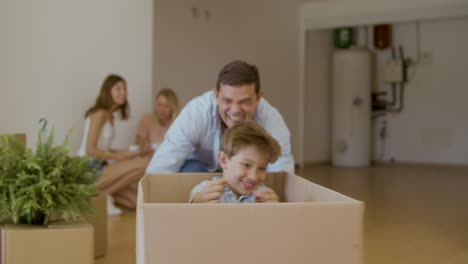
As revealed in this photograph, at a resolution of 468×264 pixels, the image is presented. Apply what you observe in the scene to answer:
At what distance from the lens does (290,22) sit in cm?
762

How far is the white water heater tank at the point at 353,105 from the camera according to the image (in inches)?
330

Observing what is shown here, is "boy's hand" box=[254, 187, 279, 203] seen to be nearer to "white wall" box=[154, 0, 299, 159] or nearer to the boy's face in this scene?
the boy's face

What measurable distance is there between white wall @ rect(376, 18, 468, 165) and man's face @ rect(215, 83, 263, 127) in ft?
23.4

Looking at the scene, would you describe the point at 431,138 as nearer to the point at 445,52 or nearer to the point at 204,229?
the point at 445,52

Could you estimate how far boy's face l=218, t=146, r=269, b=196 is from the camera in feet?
5.42

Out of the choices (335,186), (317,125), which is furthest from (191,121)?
(317,125)

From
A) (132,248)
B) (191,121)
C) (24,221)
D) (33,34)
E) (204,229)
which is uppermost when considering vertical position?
(33,34)

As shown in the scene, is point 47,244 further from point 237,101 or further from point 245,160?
point 237,101

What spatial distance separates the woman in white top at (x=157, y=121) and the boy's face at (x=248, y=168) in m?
2.83

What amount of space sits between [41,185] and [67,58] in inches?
93.2

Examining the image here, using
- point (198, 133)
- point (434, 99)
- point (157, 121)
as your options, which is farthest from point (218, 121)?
point (434, 99)

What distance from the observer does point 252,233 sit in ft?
3.19

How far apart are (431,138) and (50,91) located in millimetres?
6568

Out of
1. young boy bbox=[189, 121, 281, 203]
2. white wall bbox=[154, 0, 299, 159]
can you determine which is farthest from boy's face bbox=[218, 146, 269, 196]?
white wall bbox=[154, 0, 299, 159]
